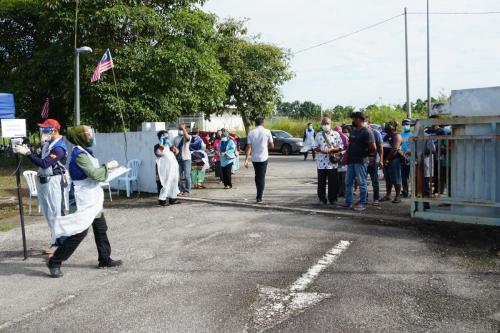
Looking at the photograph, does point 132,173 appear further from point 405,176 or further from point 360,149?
point 405,176

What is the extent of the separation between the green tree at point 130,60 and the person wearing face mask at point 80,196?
12.2 metres

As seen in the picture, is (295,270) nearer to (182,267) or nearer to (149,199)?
(182,267)

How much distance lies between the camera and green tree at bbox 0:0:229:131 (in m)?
18.8

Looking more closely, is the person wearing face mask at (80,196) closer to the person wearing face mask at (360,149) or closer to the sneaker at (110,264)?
the sneaker at (110,264)

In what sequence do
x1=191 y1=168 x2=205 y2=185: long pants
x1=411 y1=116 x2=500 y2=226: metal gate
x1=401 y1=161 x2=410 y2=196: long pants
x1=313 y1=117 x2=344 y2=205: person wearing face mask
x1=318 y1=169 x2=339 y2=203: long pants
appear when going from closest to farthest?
x1=411 y1=116 x2=500 y2=226: metal gate, x1=313 y1=117 x2=344 y2=205: person wearing face mask, x1=318 y1=169 x2=339 y2=203: long pants, x1=401 y1=161 x2=410 y2=196: long pants, x1=191 y1=168 x2=205 y2=185: long pants

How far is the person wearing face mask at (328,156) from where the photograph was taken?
32.2ft

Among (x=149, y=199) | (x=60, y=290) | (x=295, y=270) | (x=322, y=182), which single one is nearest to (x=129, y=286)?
(x=60, y=290)

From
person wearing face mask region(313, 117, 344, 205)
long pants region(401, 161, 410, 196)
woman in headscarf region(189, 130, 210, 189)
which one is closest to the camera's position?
person wearing face mask region(313, 117, 344, 205)

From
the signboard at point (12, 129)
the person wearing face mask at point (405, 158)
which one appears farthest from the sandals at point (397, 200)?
the signboard at point (12, 129)

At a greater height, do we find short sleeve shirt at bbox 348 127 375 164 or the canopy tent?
the canopy tent

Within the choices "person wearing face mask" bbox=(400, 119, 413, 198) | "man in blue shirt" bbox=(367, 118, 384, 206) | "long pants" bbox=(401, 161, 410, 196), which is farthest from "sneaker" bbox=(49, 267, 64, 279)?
"long pants" bbox=(401, 161, 410, 196)

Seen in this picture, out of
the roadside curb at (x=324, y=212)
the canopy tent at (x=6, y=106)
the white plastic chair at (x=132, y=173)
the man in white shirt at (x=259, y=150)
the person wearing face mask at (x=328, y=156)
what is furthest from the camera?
the white plastic chair at (x=132, y=173)

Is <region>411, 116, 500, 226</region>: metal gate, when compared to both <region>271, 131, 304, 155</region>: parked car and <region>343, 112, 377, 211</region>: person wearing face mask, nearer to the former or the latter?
<region>343, 112, 377, 211</region>: person wearing face mask

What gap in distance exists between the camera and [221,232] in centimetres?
795
